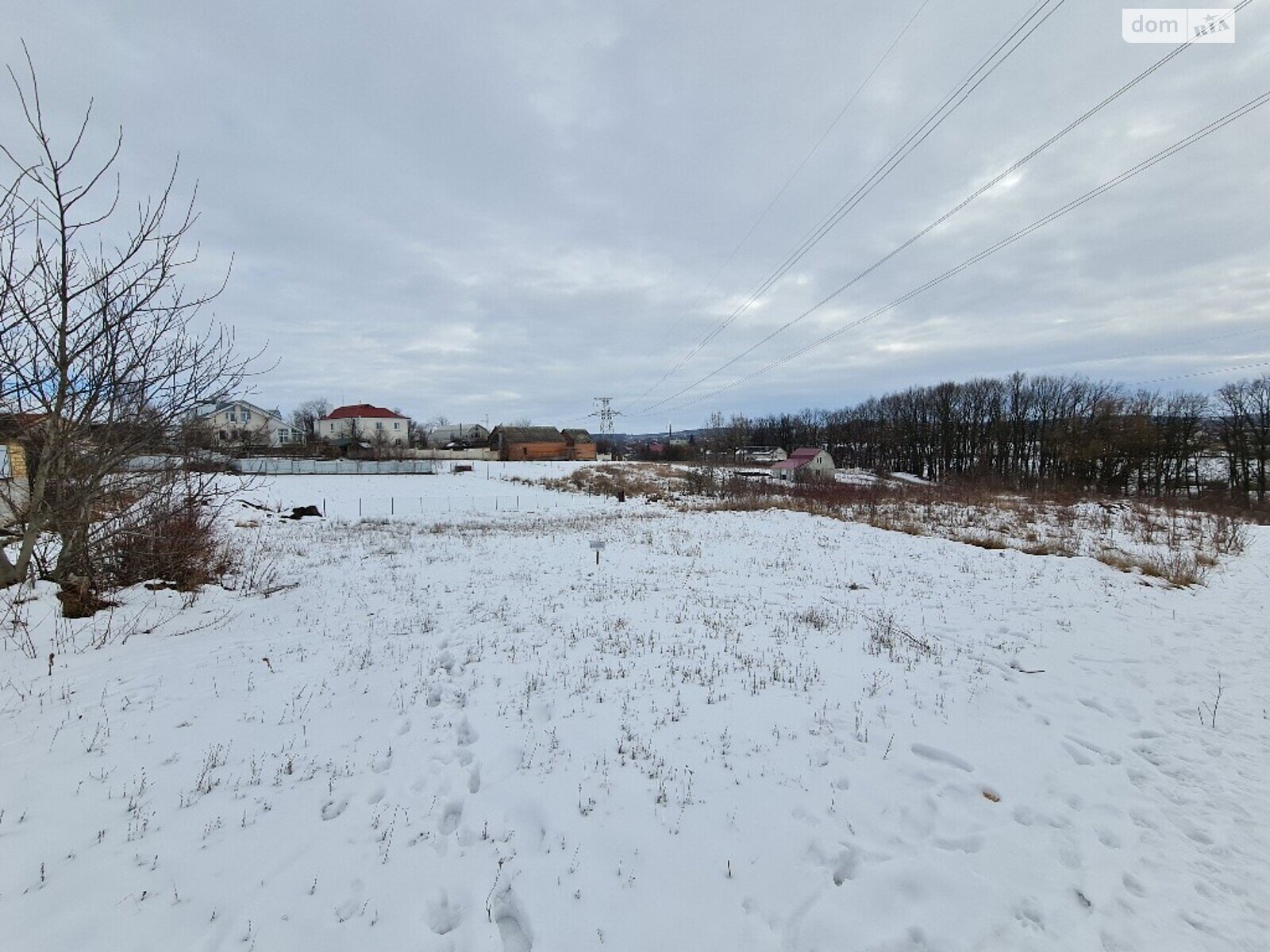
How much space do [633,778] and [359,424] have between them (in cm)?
9012

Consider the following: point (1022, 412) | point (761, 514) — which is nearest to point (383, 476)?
point (761, 514)

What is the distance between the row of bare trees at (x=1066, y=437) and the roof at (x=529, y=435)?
28.9 m

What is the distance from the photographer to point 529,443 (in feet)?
Result: 267

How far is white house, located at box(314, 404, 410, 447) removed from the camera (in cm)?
8100

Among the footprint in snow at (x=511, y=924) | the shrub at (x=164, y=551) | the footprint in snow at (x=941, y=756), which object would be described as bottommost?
the footprint in snow at (x=941, y=756)

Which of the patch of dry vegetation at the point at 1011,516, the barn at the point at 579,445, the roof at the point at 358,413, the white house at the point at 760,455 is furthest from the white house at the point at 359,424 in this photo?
the white house at the point at 760,455

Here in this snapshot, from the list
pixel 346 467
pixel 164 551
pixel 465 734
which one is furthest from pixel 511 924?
pixel 346 467

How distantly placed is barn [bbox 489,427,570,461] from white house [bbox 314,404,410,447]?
15.1 m

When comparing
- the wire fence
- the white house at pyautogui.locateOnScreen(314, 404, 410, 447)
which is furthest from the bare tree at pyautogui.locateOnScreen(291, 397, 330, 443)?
the wire fence

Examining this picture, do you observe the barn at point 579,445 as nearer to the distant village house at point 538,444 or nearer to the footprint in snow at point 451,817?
the distant village house at point 538,444

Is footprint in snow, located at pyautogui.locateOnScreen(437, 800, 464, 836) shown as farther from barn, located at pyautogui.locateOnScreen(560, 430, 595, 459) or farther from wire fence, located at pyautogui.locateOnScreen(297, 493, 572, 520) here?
barn, located at pyautogui.locateOnScreen(560, 430, 595, 459)

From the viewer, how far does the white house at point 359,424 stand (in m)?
81.0

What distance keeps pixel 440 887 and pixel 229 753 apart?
8.28ft

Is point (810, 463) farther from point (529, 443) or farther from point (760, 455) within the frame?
point (529, 443)
